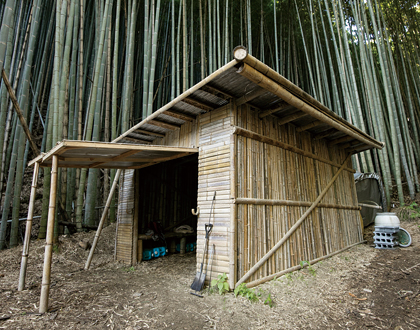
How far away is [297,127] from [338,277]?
2.51 m

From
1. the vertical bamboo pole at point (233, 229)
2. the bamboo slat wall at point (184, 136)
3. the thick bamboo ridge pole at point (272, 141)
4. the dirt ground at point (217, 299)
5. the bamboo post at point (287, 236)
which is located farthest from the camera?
the bamboo slat wall at point (184, 136)

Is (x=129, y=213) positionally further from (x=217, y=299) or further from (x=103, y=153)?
(x=217, y=299)

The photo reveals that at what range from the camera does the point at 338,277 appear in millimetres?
3604

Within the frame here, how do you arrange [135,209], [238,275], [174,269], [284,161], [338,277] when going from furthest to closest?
[135,209]
[174,269]
[284,161]
[338,277]
[238,275]

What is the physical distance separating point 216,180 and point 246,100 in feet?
3.77

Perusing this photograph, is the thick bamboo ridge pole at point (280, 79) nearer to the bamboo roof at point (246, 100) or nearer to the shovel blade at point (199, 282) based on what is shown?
the bamboo roof at point (246, 100)

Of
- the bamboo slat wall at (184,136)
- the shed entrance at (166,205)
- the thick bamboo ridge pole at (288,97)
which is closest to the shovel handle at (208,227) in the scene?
the bamboo slat wall at (184,136)

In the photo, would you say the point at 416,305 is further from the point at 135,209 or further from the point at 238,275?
the point at 135,209

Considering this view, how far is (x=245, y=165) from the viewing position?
11.1 ft

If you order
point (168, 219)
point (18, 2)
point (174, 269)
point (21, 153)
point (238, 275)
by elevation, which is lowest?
point (174, 269)

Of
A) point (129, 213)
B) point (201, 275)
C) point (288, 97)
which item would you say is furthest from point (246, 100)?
point (129, 213)

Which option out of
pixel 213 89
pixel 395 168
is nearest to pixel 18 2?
pixel 213 89

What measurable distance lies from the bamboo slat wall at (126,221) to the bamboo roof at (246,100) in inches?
38.7

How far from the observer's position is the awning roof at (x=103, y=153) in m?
2.81
